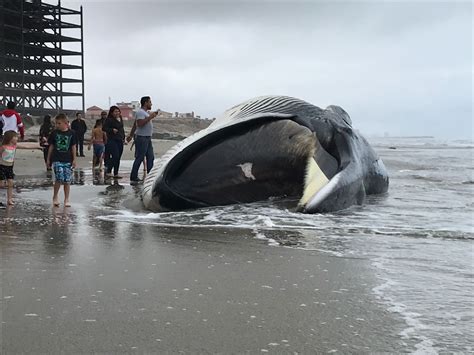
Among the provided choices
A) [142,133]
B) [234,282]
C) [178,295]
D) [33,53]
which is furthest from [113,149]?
[33,53]

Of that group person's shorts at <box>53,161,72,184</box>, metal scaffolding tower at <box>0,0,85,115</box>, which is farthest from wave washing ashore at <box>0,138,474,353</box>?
metal scaffolding tower at <box>0,0,85,115</box>

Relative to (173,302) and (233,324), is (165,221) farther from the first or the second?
(233,324)

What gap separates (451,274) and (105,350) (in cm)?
266

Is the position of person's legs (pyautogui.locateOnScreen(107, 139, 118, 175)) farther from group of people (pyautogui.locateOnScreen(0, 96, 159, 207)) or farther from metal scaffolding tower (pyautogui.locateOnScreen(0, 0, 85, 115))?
metal scaffolding tower (pyautogui.locateOnScreen(0, 0, 85, 115))

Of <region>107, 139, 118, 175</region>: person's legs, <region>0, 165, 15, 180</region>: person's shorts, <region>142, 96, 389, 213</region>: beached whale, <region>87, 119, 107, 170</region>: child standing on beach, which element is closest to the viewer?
<region>142, 96, 389, 213</region>: beached whale

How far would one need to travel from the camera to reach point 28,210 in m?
6.35

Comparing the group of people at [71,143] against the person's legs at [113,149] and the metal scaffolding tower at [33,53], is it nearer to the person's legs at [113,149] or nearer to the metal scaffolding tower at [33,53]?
the person's legs at [113,149]

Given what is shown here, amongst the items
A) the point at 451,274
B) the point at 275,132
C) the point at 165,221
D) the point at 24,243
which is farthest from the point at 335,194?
the point at 24,243

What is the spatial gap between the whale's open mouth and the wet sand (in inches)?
58.9

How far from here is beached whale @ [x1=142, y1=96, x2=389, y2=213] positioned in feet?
21.1

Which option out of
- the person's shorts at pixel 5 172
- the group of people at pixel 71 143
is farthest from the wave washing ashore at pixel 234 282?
the person's shorts at pixel 5 172

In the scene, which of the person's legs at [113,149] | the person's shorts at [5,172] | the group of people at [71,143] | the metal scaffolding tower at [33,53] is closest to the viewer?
the group of people at [71,143]

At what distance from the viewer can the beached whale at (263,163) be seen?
6.42m

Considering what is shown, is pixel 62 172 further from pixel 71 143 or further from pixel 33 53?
pixel 33 53
